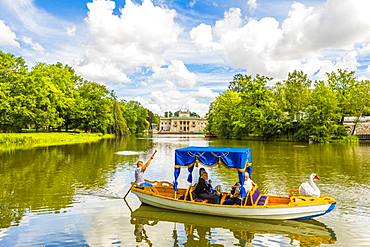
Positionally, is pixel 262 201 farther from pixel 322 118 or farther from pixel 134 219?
pixel 322 118

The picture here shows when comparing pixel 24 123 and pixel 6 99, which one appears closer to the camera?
pixel 6 99

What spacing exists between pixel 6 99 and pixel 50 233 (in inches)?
1714

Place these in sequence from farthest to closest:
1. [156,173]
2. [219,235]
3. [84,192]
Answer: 1. [156,173]
2. [84,192]
3. [219,235]

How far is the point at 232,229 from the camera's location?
35.3 ft

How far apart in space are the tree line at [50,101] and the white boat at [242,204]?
41.6m

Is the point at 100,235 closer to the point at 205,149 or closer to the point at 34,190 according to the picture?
the point at 205,149

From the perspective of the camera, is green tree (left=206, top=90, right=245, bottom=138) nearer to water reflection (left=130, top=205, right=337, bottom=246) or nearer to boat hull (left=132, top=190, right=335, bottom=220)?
boat hull (left=132, top=190, right=335, bottom=220)

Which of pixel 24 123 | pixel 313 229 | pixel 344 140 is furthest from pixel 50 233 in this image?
pixel 344 140

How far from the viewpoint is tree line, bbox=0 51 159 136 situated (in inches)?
1948

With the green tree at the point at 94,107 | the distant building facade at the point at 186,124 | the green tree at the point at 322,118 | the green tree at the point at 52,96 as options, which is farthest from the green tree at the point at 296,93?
the distant building facade at the point at 186,124

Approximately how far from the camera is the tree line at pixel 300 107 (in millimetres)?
54844

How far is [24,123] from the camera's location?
51969 millimetres

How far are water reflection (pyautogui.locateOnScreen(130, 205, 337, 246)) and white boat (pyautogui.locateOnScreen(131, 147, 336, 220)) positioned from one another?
27cm

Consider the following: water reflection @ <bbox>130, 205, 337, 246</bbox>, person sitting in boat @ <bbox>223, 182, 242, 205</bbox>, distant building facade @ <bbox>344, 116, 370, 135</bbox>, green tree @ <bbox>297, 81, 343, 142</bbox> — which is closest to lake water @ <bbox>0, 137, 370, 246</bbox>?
water reflection @ <bbox>130, 205, 337, 246</bbox>
